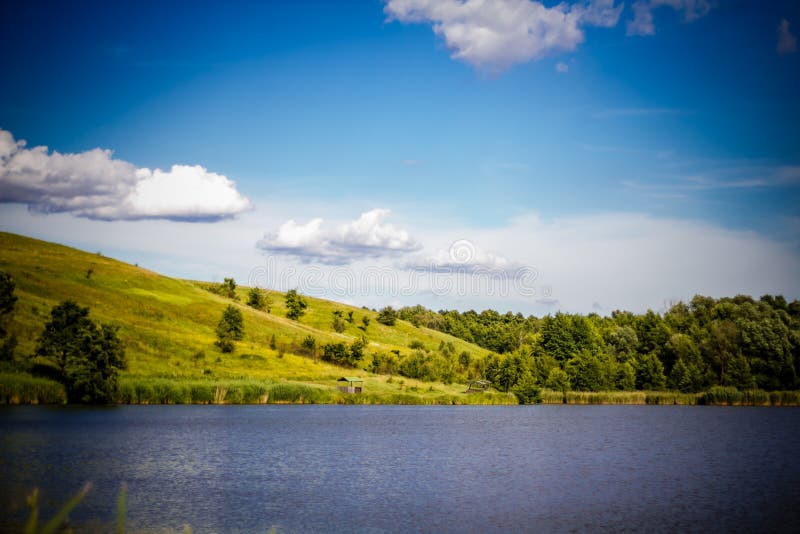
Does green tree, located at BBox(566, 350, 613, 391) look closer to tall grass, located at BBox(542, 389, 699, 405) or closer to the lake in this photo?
tall grass, located at BBox(542, 389, 699, 405)

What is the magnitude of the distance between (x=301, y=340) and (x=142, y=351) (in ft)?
153

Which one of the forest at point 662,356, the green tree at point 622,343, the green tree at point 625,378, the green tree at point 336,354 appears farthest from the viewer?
the green tree at point 622,343

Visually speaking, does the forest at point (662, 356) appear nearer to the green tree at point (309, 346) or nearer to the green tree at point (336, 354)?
the green tree at point (336, 354)

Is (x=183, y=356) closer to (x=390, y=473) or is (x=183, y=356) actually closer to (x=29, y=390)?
(x=29, y=390)

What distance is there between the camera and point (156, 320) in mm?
123000

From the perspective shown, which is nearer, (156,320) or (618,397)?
(618,397)

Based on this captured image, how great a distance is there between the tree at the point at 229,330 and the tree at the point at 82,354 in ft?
124

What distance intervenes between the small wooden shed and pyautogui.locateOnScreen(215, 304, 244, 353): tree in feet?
68.9

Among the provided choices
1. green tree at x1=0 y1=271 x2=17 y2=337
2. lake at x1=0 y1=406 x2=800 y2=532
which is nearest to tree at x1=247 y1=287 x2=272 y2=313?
green tree at x1=0 y1=271 x2=17 y2=337

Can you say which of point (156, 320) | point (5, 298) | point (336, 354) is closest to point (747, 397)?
point (336, 354)

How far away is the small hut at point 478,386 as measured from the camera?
126 meters

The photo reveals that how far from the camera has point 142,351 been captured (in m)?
101

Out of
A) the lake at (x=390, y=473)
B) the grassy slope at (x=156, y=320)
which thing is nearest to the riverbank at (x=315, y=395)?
the grassy slope at (x=156, y=320)

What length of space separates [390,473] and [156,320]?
9368 cm
